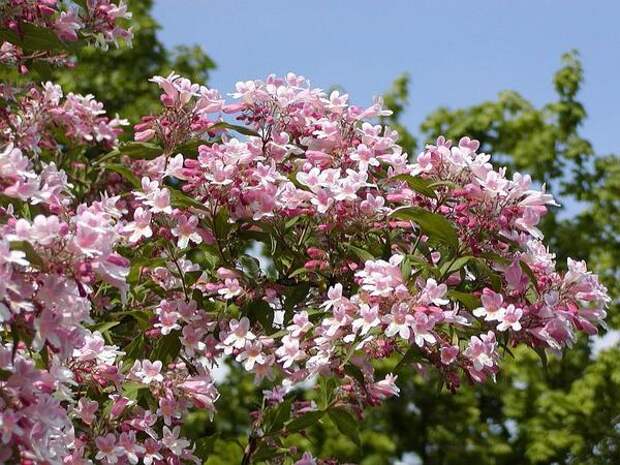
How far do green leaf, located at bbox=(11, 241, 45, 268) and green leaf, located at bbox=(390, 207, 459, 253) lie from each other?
111 centimetres

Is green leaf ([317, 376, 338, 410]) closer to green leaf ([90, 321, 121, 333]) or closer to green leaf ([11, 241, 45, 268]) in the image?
green leaf ([90, 321, 121, 333])

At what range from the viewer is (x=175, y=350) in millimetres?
3430

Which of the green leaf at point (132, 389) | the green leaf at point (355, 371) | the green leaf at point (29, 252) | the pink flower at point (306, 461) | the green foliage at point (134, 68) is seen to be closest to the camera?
the green leaf at point (29, 252)

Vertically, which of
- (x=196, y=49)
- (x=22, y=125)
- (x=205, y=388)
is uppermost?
(x=196, y=49)

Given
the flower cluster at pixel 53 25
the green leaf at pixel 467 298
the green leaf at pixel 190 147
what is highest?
the flower cluster at pixel 53 25

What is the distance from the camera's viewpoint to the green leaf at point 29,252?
2086 millimetres

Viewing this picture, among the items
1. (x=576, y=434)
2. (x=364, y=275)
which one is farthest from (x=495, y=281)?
(x=576, y=434)

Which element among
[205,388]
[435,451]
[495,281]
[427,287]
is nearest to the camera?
[427,287]

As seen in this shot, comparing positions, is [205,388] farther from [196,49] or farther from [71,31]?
[196,49]

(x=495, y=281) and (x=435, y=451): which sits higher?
(x=435, y=451)

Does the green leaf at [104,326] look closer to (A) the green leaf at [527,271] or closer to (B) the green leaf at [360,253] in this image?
(B) the green leaf at [360,253]

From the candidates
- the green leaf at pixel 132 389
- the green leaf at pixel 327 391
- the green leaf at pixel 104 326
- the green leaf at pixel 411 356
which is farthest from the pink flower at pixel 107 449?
the green leaf at pixel 411 356

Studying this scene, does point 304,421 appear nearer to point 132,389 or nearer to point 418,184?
point 132,389

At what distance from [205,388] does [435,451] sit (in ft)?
37.7
